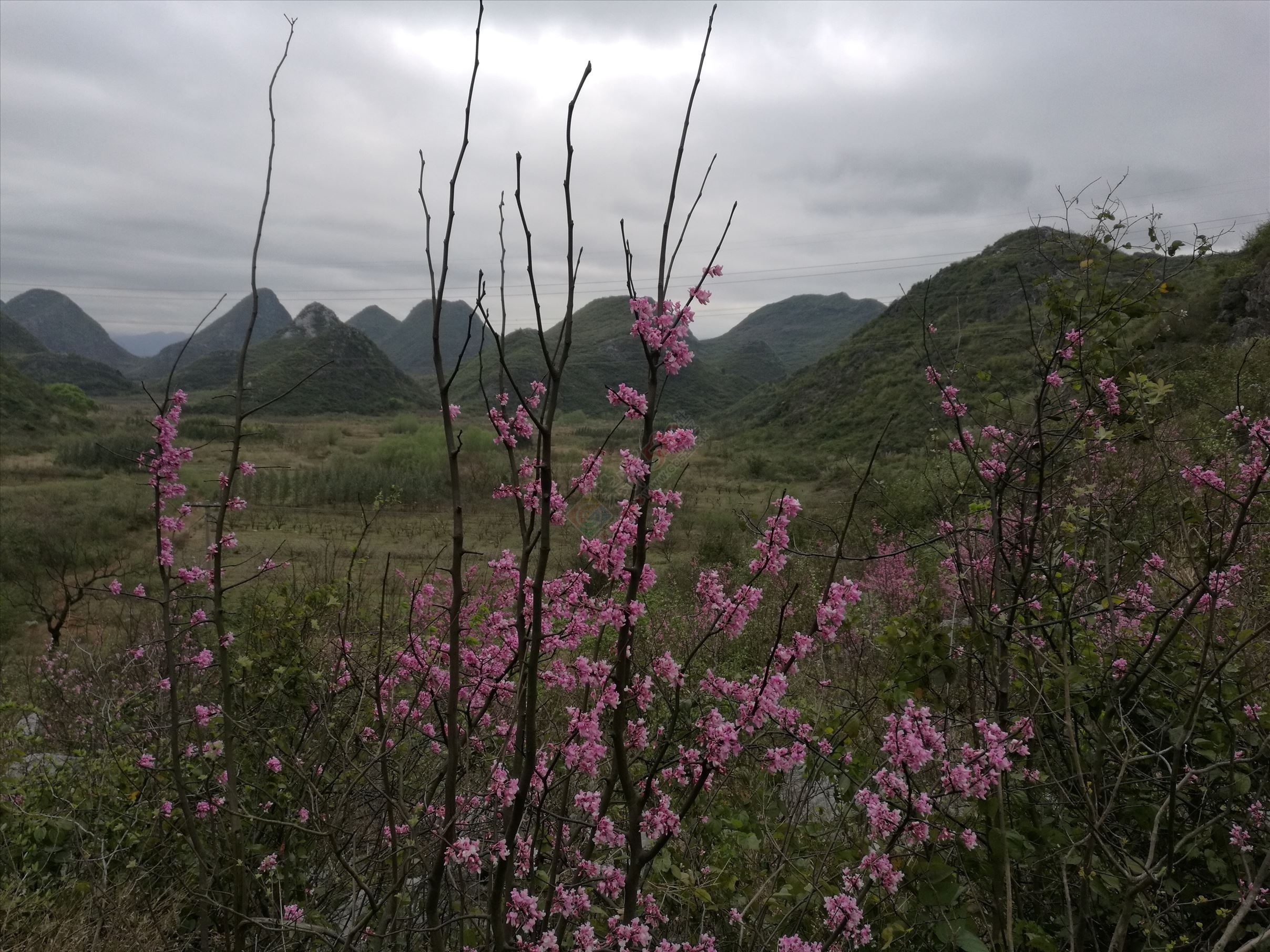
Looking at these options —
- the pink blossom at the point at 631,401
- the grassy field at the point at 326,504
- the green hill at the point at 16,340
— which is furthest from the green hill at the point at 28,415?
the green hill at the point at 16,340

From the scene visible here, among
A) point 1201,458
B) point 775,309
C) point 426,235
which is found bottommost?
point 1201,458

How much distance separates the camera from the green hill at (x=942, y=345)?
16.4 m

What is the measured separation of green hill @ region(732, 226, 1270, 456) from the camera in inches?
645

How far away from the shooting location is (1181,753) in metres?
2.13

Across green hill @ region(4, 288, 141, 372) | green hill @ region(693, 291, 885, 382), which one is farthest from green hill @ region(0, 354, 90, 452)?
green hill @ region(4, 288, 141, 372)

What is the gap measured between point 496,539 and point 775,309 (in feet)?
554

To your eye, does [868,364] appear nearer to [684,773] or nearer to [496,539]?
[496,539]

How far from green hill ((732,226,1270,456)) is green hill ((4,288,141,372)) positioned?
614 feet

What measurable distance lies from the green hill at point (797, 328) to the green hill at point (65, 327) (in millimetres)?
149889

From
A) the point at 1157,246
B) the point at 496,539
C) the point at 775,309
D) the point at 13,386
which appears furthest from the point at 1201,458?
the point at 775,309

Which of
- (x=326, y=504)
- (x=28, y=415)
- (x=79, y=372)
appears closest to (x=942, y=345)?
(x=326, y=504)

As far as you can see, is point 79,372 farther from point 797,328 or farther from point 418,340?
Result: point 797,328

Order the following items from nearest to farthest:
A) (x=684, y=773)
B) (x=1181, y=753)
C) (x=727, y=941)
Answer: (x=684, y=773) → (x=1181, y=753) → (x=727, y=941)

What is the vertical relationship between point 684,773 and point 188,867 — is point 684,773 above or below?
above
